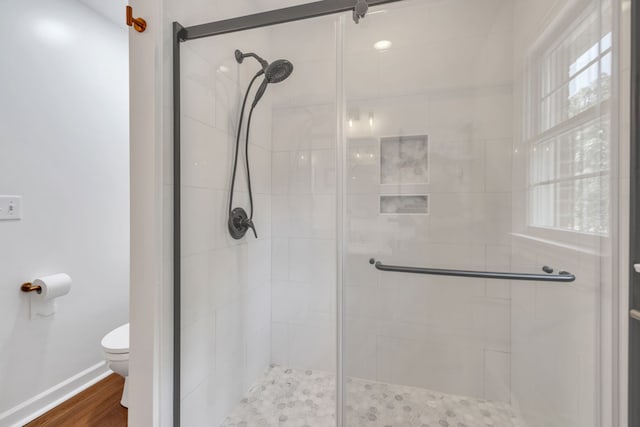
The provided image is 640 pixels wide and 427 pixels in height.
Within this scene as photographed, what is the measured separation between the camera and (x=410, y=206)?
4.61 feet

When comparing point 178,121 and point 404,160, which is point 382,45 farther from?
point 178,121

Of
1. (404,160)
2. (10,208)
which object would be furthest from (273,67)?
(10,208)

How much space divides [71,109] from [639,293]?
111 inches

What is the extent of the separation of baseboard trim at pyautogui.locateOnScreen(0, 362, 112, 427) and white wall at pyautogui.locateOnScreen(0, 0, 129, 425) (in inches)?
0.4

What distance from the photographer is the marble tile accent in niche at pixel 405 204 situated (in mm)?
1399

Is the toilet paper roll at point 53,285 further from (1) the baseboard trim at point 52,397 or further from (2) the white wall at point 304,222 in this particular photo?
(2) the white wall at point 304,222

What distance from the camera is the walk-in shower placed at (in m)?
1.14

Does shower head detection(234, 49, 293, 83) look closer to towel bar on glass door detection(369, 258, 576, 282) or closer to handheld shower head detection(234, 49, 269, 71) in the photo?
handheld shower head detection(234, 49, 269, 71)

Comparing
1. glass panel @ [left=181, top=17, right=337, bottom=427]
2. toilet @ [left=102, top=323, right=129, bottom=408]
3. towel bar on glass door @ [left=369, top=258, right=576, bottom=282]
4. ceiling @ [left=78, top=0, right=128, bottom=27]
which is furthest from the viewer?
ceiling @ [left=78, top=0, right=128, bottom=27]

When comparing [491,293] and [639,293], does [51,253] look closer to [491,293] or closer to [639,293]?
[491,293]

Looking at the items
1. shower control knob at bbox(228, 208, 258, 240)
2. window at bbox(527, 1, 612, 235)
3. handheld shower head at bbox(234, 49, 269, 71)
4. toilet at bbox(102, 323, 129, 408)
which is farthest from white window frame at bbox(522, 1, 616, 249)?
toilet at bbox(102, 323, 129, 408)

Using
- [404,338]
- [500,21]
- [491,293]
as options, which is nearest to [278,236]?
[404,338]

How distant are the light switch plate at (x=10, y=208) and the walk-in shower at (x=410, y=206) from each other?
1.04 meters

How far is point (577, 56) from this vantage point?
3.48 ft
